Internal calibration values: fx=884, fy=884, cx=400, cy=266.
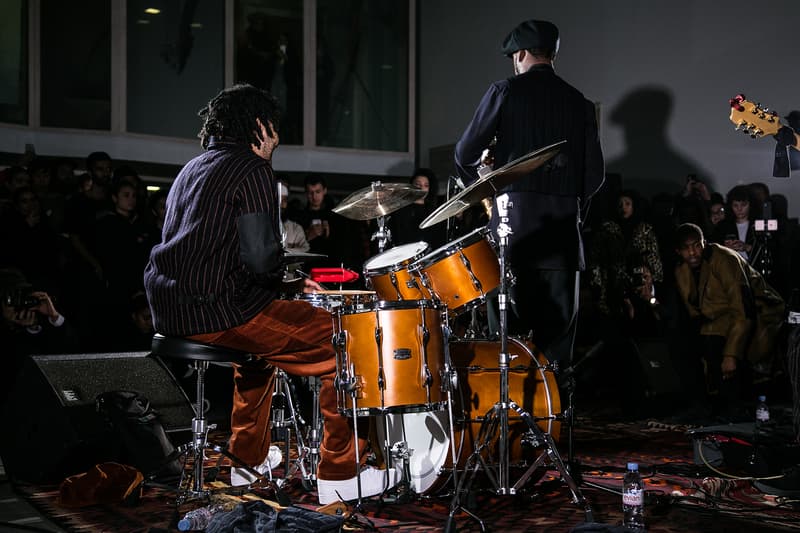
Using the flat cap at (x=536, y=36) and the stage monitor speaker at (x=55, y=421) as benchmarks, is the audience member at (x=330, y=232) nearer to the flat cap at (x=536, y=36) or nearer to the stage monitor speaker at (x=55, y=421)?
the stage monitor speaker at (x=55, y=421)

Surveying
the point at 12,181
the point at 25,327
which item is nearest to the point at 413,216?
the point at 12,181

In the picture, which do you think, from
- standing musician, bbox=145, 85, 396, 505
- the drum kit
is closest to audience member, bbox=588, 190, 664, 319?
the drum kit

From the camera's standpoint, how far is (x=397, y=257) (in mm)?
3871

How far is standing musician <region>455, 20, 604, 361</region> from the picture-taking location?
3.76 metres

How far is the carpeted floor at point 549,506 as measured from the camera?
323 cm

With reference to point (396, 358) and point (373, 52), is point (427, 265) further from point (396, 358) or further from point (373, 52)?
point (373, 52)

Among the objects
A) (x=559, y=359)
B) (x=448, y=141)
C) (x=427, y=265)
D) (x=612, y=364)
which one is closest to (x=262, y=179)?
(x=427, y=265)

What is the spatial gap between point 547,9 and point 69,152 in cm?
537

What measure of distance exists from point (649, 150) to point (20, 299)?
611 cm

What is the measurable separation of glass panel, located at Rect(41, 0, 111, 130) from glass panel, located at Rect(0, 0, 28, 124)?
186mm

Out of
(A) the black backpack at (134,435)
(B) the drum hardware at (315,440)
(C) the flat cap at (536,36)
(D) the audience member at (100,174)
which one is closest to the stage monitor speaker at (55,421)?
(A) the black backpack at (134,435)

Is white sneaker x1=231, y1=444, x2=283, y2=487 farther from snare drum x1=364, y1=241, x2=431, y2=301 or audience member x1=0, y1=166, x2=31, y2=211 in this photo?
audience member x1=0, y1=166, x2=31, y2=211

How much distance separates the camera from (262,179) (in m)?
3.30

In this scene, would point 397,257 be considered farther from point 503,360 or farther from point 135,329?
point 135,329
